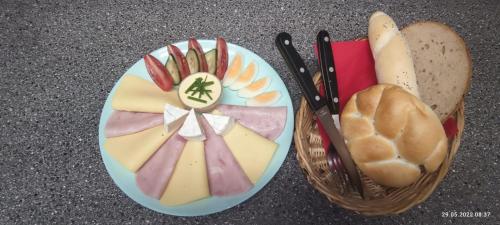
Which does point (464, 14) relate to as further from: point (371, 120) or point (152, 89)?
point (152, 89)

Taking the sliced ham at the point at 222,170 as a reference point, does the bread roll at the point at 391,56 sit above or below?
above

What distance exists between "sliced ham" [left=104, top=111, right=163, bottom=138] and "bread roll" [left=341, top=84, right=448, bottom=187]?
0.58 m

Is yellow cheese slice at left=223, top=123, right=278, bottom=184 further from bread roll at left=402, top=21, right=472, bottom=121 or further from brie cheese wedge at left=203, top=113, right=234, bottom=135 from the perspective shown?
bread roll at left=402, top=21, right=472, bottom=121

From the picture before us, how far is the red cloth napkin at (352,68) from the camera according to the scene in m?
1.04

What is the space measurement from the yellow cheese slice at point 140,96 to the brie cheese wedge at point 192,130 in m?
0.12

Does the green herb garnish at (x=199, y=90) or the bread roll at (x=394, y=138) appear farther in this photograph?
the green herb garnish at (x=199, y=90)

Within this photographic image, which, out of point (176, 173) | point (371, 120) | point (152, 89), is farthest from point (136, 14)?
point (371, 120)

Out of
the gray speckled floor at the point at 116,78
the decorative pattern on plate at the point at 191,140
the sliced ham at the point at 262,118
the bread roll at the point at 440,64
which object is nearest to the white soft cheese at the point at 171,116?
the decorative pattern on plate at the point at 191,140

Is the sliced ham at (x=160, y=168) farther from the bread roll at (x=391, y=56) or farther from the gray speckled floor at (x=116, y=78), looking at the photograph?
the bread roll at (x=391, y=56)

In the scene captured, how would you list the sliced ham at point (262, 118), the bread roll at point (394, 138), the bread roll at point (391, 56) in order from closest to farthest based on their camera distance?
the bread roll at point (394, 138)
the bread roll at point (391, 56)
the sliced ham at point (262, 118)

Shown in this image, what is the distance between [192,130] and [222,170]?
5.6 inches

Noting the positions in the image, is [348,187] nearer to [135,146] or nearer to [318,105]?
[318,105]

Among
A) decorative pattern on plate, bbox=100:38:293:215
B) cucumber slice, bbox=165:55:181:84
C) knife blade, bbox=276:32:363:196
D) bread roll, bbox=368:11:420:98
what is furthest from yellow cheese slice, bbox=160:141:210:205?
bread roll, bbox=368:11:420:98

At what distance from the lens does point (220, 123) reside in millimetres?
1060
